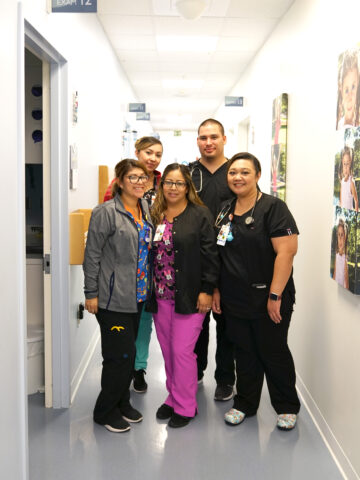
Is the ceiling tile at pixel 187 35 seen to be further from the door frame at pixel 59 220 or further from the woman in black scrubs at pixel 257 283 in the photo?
the woman in black scrubs at pixel 257 283

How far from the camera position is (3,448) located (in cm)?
182

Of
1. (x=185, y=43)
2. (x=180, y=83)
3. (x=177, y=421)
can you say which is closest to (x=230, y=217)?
(x=177, y=421)

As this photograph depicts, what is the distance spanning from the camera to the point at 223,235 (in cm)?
270

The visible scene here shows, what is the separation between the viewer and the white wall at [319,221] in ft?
7.86

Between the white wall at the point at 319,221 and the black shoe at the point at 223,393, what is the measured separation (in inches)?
18.7

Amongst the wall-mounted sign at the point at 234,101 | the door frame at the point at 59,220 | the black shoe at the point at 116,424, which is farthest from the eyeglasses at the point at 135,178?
the wall-mounted sign at the point at 234,101

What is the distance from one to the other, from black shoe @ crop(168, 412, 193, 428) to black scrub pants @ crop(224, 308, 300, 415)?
32 cm

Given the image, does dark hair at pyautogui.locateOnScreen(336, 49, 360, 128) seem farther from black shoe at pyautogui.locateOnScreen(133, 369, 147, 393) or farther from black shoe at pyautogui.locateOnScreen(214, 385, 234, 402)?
black shoe at pyautogui.locateOnScreen(133, 369, 147, 393)

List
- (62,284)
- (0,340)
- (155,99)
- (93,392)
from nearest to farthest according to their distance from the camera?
1. (0,340)
2. (62,284)
3. (93,392)
4. (155,99)

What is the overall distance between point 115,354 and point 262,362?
84 centimetres

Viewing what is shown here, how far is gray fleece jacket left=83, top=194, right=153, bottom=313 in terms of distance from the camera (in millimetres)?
2594

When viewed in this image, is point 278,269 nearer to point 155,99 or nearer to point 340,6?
point 340,6

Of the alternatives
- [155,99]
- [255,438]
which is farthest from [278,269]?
[155,99]

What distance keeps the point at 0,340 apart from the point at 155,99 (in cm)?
826
